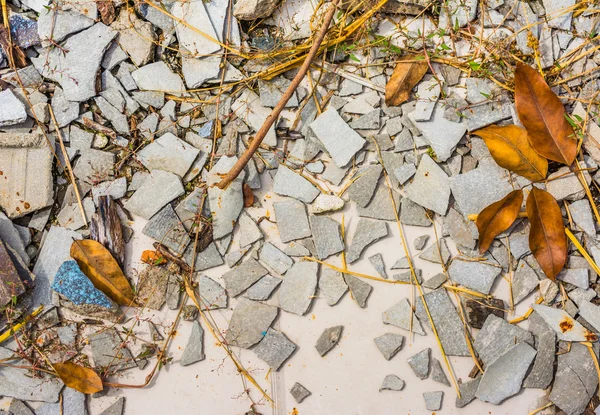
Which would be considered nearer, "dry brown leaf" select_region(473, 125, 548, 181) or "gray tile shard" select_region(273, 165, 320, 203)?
"dry brown leaf" select_region(473, 125, 548, 181)

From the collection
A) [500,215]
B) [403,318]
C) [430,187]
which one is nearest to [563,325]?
[500,215]

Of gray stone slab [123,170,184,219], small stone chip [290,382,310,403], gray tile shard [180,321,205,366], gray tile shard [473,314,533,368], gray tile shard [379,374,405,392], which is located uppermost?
gray stone slab [123,170,184,219]

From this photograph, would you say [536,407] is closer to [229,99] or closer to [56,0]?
[229,99]

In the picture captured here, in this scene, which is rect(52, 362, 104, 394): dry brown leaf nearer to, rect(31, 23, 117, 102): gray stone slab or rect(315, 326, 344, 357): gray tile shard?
rect(315, 326, 344, 357): gray tile shard

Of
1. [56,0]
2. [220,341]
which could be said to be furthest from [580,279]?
[56,0]

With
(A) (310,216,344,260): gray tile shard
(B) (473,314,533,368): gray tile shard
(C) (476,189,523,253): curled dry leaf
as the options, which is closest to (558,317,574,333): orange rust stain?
(B) (473,314,533,368): gray tile shard

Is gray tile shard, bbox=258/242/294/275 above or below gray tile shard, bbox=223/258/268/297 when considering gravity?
above

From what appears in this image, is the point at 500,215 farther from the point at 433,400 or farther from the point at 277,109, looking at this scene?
the point at 277,109
